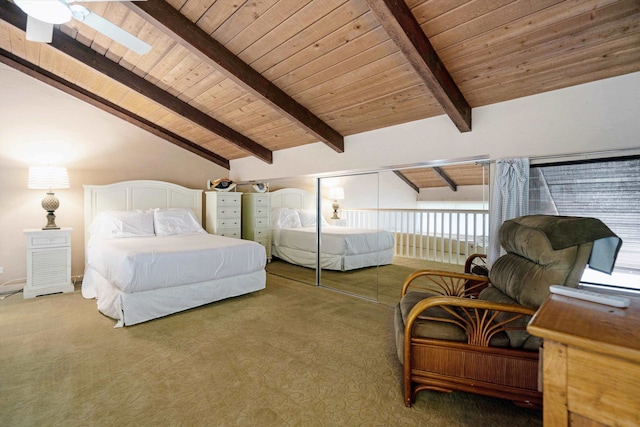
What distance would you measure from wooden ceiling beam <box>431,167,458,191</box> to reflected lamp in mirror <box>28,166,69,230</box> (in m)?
4.67

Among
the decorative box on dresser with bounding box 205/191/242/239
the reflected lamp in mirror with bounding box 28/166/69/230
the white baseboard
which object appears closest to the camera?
the reflected lamp in mirror with bounding box 28/166/69/230

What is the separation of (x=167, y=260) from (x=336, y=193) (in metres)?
Answer: 2.28

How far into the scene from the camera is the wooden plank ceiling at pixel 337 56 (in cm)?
207

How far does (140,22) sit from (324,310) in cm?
337

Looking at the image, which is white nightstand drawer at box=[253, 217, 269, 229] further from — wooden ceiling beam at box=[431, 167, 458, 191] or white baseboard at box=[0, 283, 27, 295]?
white baseboard at box=[0, 283, 27, 295]

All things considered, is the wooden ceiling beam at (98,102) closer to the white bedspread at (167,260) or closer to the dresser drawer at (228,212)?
the dresser drawer at (228,212)

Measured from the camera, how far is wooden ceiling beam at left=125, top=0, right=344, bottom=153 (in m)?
2.51

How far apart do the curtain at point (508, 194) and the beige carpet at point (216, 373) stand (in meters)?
1.36

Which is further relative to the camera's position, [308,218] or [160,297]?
[308,218]

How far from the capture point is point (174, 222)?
15.1 ft

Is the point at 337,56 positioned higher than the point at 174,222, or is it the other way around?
the point at 337,56

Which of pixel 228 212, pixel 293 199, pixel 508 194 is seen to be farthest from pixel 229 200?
pixel 508 194

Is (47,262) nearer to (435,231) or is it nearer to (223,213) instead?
(223,213)

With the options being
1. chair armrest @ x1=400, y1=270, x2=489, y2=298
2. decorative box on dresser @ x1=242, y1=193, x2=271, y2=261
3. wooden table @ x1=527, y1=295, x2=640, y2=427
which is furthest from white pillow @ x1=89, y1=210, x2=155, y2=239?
wooden table @ x1=527, y1=295, x2=640, y2=427
